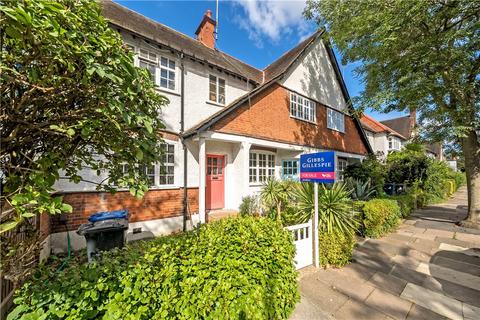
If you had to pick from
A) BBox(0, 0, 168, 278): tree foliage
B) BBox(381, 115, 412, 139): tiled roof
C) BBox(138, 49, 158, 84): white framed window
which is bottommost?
BBox(0, 0, 168, 278): tree foliage

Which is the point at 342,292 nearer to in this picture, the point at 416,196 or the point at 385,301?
the point at 385,301

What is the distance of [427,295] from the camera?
3.76 meters

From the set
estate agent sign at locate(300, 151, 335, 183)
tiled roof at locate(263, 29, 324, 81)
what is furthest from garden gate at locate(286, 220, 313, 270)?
tiled roof at locate(263, 29, 324, 81)

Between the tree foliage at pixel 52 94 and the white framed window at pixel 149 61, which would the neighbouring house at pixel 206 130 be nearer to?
the white framed window at pixel 149 61

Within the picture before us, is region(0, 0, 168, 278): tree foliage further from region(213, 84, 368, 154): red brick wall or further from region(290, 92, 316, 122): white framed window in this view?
region(290, 92, 316, 122): white framed window

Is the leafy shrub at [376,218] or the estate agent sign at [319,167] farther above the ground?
the estate agent sign at [319,167]

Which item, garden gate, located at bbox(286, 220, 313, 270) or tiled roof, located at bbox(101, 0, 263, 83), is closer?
garden gate, located at bbox(286, 220, 313, 270)

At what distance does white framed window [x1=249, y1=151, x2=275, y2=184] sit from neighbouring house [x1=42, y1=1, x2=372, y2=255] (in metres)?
0.05

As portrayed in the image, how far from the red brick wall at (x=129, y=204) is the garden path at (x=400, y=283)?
5.00 meters

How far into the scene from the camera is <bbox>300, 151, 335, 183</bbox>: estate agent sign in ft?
14.8

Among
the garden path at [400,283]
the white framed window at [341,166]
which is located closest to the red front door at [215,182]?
the garden path at [400,283]

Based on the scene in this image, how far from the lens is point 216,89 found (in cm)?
936

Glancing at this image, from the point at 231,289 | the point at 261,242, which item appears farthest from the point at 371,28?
the point at 231,289

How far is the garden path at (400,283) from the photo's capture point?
11.0 ft
